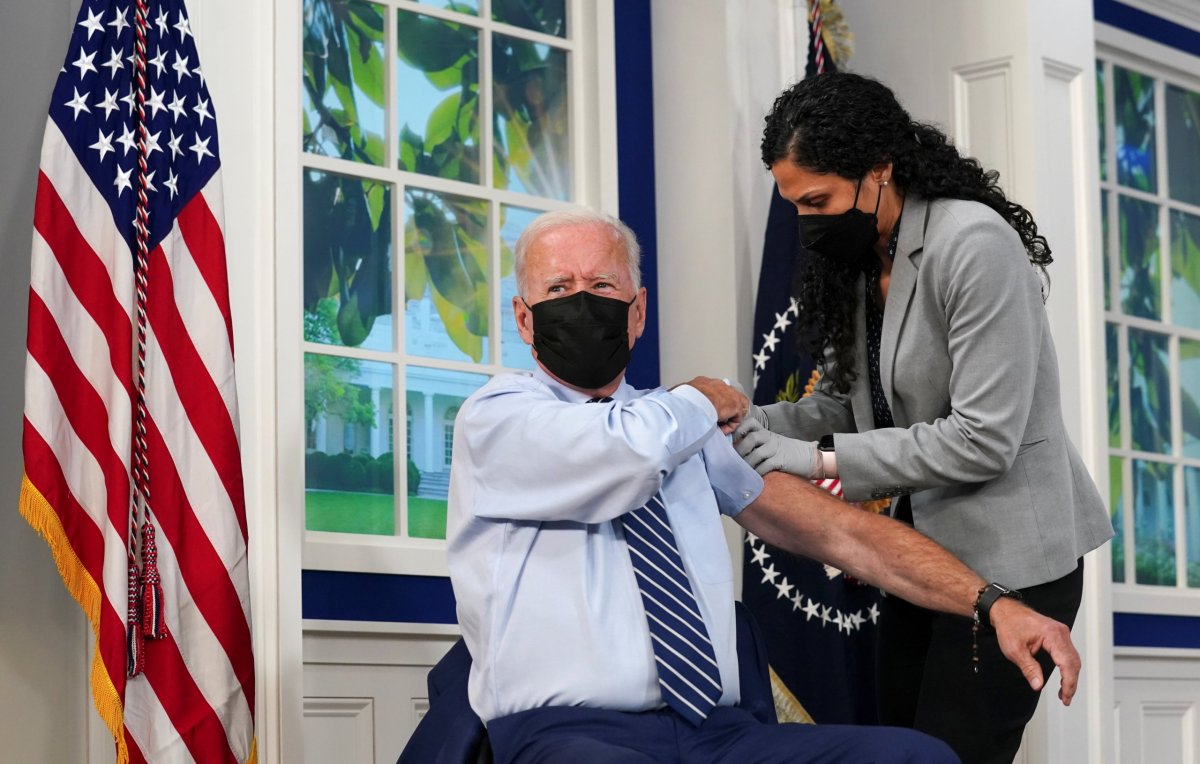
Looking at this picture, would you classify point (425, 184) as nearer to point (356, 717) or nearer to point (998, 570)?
point (356, 717)

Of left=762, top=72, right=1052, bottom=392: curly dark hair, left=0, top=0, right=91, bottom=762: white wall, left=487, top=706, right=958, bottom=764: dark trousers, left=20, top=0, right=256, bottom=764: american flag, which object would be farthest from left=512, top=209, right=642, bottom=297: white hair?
left=0, top=0, right=91, bottom=762: white wall

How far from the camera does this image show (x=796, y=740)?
206 centimetres

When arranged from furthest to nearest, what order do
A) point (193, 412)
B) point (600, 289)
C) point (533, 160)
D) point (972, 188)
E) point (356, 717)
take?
point (533, 160), point (356, 717), point (193, 412), point (972, 188), point (600, 289)

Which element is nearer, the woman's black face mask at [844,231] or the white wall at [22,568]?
the woman's black face mask at [844,231]

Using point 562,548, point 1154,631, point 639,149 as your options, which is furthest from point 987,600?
point 1154,631

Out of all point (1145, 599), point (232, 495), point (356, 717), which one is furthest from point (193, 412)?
point (1145, 599)

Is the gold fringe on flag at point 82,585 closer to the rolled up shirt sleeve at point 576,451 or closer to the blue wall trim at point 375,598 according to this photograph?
the blue wall trim at point 375,598

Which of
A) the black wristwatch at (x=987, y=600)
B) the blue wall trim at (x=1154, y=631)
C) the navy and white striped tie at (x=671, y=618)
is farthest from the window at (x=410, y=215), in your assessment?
the blue wall trim at (x=1154, y=631)

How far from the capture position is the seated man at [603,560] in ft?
7.12

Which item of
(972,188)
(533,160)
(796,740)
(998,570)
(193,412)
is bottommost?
(796,740)

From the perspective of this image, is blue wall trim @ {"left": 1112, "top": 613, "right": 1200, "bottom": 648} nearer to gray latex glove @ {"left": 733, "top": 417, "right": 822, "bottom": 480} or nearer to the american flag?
gray latex glove @ {"left": 733, "top": 417, "right": 822, "bottom": 480}

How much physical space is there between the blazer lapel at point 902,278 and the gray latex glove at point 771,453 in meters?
0.20

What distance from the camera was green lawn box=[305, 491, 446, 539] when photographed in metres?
3.59

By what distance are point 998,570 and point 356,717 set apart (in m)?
1.57
